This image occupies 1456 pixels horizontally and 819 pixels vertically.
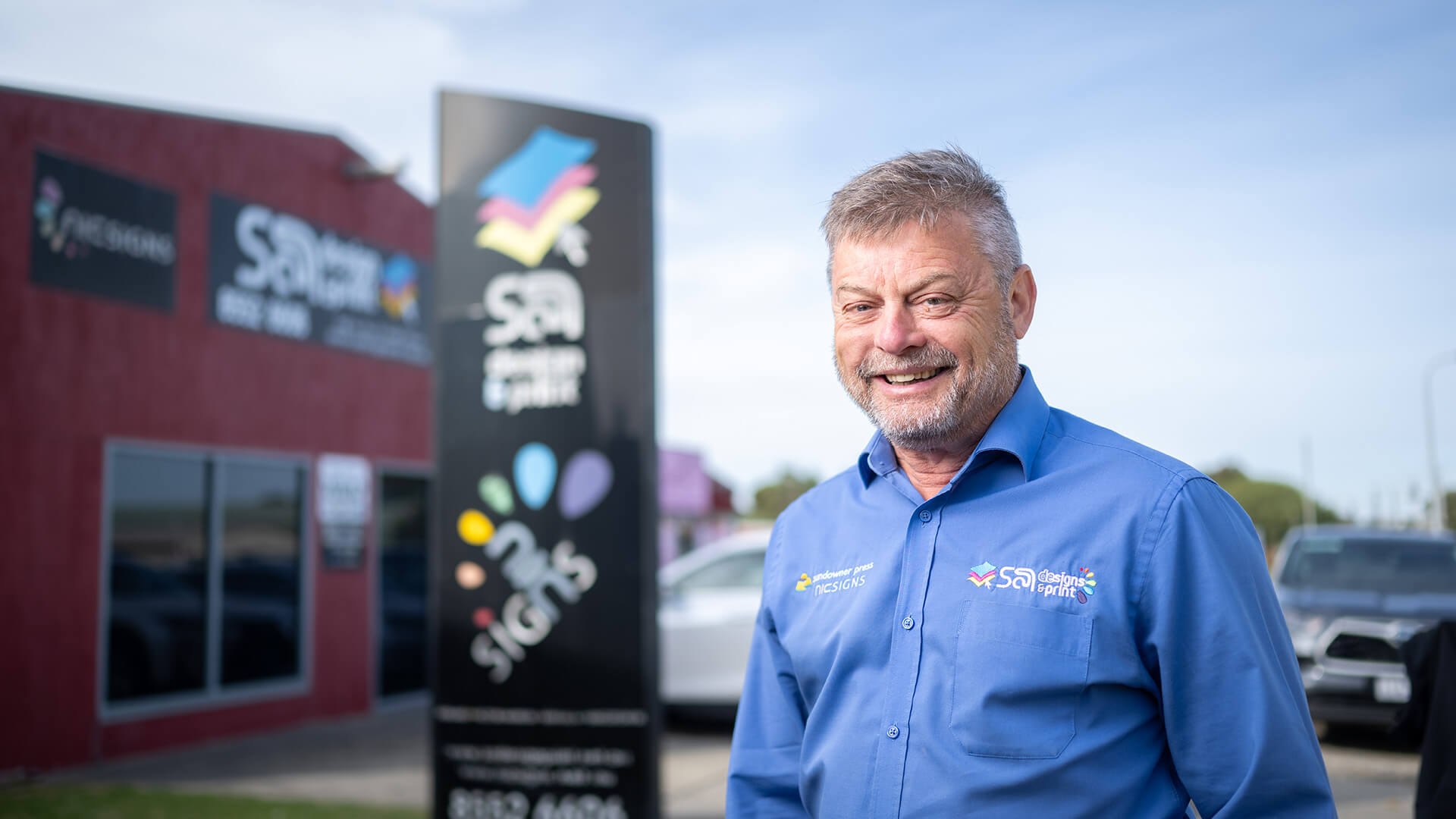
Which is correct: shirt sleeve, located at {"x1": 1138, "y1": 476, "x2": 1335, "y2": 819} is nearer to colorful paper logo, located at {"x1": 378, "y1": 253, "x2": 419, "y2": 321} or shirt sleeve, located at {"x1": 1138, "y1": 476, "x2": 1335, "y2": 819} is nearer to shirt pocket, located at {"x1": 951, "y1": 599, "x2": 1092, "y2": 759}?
shirt pocket, located at {"x1": 951, "y1": 599, "x2": 1092, "y2": 759}

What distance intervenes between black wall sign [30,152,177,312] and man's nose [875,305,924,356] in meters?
7.78

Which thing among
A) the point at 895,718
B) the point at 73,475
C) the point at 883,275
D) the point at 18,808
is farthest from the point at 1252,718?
the point at 73,475

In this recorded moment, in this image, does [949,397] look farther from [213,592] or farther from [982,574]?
[213,592]

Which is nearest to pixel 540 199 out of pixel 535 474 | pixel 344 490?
pixel 535 474

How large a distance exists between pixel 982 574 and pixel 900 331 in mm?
436

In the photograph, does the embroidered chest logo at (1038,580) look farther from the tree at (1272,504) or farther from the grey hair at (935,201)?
the tree at (1272,504)

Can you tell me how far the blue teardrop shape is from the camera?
5.31m

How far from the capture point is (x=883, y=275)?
79.7 inches

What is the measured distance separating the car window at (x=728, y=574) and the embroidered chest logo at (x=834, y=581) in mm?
7480

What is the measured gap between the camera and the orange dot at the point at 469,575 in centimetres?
535

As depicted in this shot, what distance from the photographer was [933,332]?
2.00 meters

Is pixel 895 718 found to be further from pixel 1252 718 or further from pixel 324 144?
pixel 324 144

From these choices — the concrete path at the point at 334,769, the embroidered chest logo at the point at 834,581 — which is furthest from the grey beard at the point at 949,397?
the concrete path at the point at 334,769

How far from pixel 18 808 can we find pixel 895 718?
655cm
